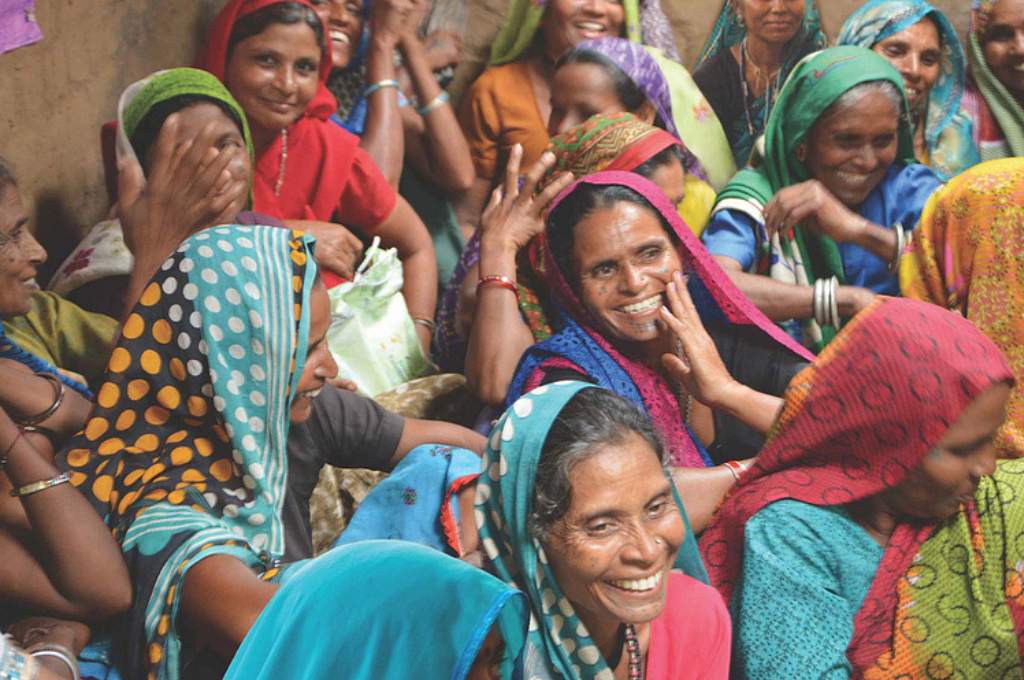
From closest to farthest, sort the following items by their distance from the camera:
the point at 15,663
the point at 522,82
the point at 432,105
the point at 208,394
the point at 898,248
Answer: the point at 15,663, the point at 208,394, the point at 898,248, the point at 432,105, the point at 522,82

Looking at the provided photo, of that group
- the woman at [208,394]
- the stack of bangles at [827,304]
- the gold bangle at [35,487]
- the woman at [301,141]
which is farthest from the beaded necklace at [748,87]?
the gold bangle at [35,487]

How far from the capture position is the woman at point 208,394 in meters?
2.46

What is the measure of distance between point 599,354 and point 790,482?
69 centimetres

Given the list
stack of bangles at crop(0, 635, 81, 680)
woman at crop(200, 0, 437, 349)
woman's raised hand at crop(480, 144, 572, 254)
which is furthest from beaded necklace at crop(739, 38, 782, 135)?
stack of bangles at crop(0, 635, 81, 680)

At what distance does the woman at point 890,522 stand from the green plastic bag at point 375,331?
4.08ft

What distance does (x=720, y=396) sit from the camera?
2986 millimetres

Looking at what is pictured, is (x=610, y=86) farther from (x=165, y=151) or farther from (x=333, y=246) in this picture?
(x=165, y=151)

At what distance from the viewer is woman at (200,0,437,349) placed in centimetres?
381

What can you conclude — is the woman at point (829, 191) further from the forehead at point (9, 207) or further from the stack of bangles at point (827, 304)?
the forehead at point (9, 207)

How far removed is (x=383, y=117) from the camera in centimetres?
425

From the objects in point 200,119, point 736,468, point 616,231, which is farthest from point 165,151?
point 736,468

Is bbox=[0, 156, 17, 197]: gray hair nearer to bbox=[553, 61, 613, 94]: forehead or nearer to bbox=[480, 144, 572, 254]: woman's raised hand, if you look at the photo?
bbox=[480, 144, 572, 254]: woman's raised hand

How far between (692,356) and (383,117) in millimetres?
1674

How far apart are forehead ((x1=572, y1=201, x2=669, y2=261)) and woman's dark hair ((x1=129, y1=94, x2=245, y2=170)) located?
1003mm
